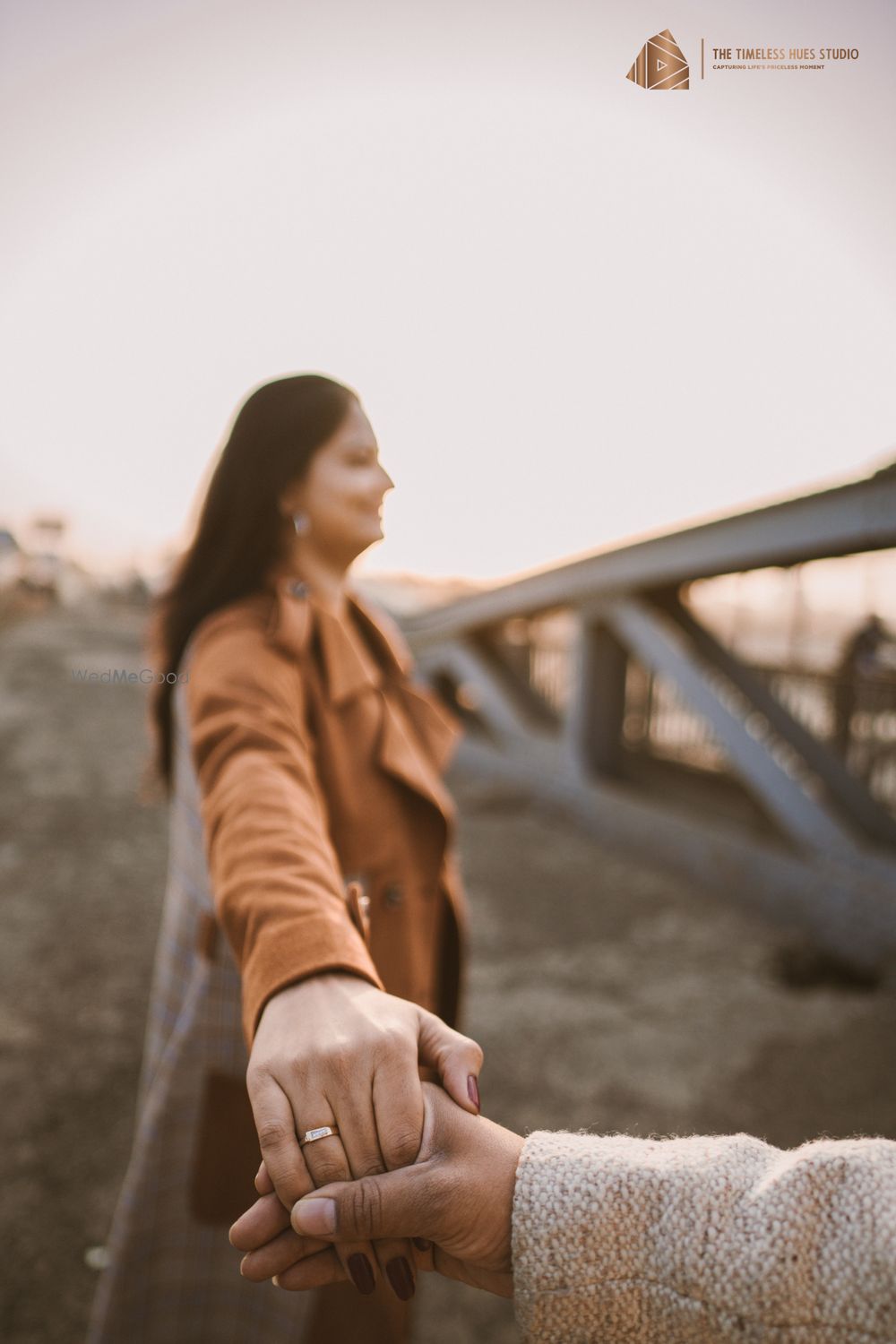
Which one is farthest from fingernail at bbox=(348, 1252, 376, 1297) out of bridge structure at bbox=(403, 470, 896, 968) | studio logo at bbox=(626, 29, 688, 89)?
bridge structure at bbox=(403, 470, 896, 968)

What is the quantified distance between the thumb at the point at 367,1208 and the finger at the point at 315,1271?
3cm

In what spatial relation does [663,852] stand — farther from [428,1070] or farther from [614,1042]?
[428,1070]

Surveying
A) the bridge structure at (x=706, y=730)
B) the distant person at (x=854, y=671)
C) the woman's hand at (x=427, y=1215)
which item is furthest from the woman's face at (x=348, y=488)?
the distant person at (x=854, y=671)

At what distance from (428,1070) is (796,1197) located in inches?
Result: 14.1

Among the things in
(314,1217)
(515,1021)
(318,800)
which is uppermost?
(318,800)

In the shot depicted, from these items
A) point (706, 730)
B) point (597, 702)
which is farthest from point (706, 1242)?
point (597, 702)

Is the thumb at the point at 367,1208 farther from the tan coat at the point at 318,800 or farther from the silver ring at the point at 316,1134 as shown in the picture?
the tan coat at the point at 318,800

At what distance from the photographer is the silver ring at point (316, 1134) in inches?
28.2

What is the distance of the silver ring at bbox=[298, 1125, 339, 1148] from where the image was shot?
28.2 inches

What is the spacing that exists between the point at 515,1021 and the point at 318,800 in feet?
10.0

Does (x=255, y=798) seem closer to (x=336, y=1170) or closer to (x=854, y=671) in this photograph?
(x=336, y=1170)

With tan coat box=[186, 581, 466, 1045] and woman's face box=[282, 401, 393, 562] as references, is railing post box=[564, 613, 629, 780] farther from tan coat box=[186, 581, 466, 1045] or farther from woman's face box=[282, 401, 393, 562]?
woman's face box=[282, 401, 393, 562]

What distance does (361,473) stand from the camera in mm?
1330

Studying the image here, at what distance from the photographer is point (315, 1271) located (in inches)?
28.7
